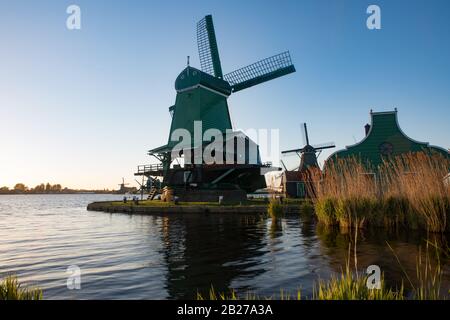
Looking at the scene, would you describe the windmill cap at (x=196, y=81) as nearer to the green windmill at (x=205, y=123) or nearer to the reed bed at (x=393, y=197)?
the green windmill at (x=205, y=123)

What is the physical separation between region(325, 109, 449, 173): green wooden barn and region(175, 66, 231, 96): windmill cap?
1780 cm

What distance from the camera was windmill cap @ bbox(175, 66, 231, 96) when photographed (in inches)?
1540

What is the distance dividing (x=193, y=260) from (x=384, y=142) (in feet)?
86.6

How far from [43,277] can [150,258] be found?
9.50ft

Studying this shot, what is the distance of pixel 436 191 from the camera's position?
1141 cm

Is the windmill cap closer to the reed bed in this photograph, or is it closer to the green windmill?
the green windmill

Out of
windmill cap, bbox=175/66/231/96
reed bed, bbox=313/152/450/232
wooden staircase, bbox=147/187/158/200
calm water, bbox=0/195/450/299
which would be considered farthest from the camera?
wooden staircase, bbox=147/187/158/200

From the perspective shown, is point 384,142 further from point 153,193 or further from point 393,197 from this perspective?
point 153,193

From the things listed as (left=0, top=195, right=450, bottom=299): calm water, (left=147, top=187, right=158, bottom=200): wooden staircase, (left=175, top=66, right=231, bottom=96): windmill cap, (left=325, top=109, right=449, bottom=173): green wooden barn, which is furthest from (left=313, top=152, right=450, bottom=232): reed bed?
(left=147, top=187, right=158, bottom=200): wooden staircase

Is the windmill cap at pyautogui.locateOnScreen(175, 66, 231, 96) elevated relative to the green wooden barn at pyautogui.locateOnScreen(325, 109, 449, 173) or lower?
elevated

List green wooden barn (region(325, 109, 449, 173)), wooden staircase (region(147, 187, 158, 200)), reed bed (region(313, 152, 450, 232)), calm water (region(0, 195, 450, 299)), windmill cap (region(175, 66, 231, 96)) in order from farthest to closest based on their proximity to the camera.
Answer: wooden staircase (region(147, 187, 158, 200)) < windmill cap (region(175, 66, 231, 96)) < green wooden barn (region(325, 109, 449, 173)) < reed bed (region(313, 152, 450, 232)) < calm water (region(0, 195, 450, 299))

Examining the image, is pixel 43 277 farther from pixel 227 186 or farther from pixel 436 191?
pixel 227 186
